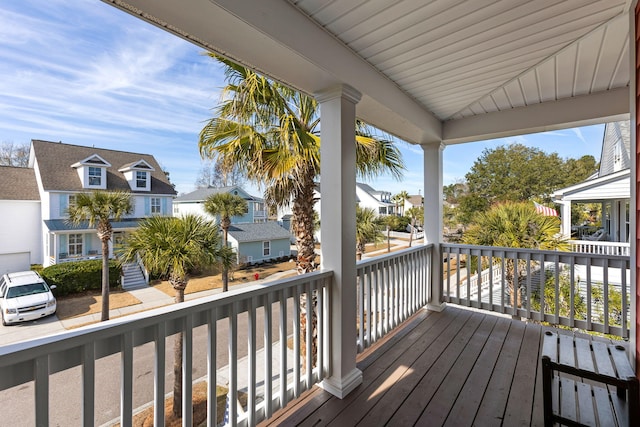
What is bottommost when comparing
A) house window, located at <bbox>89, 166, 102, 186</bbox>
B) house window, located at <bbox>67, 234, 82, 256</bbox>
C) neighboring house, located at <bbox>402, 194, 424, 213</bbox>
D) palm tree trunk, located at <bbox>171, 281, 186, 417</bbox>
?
palm tree trunk, located at <bbox>171, 281, 186, 417</bbox>

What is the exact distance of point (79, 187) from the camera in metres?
2.38

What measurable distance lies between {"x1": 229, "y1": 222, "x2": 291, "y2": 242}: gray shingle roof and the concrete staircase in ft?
7.20

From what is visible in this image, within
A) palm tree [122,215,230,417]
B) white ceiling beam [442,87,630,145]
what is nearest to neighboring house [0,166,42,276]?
palm tree [122,215,230,417]

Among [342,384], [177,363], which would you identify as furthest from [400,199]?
[342,384]

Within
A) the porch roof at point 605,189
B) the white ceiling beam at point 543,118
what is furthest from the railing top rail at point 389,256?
the porch roof at point 605,189

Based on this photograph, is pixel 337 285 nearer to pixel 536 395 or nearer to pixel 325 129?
pixel 325 129

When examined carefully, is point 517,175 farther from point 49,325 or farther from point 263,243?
point 49,325

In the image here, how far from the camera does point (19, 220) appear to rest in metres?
1.73

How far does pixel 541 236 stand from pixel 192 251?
20.7ft

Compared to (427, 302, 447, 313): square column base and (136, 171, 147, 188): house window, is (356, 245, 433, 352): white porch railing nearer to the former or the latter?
(427, 302, 447, 313): square column base

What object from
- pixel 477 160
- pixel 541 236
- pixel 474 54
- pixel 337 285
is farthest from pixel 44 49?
pixel 477 160

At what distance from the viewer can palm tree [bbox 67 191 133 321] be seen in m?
2.22

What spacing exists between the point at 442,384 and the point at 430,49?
249 cm

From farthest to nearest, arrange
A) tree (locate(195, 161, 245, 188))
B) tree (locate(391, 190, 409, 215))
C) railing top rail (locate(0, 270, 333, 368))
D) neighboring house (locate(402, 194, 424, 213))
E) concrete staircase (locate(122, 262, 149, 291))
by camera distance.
Answer: neighboring house (locate(402, 194, 424, 213)) → tree (locate(391, 190, 409, 215)) → tree (locate(195, 161, 245, 188)) → concrete staircase (locate(122, 262, 149, 291)) → railing top rail (locate(0, 270, 333, 368))
